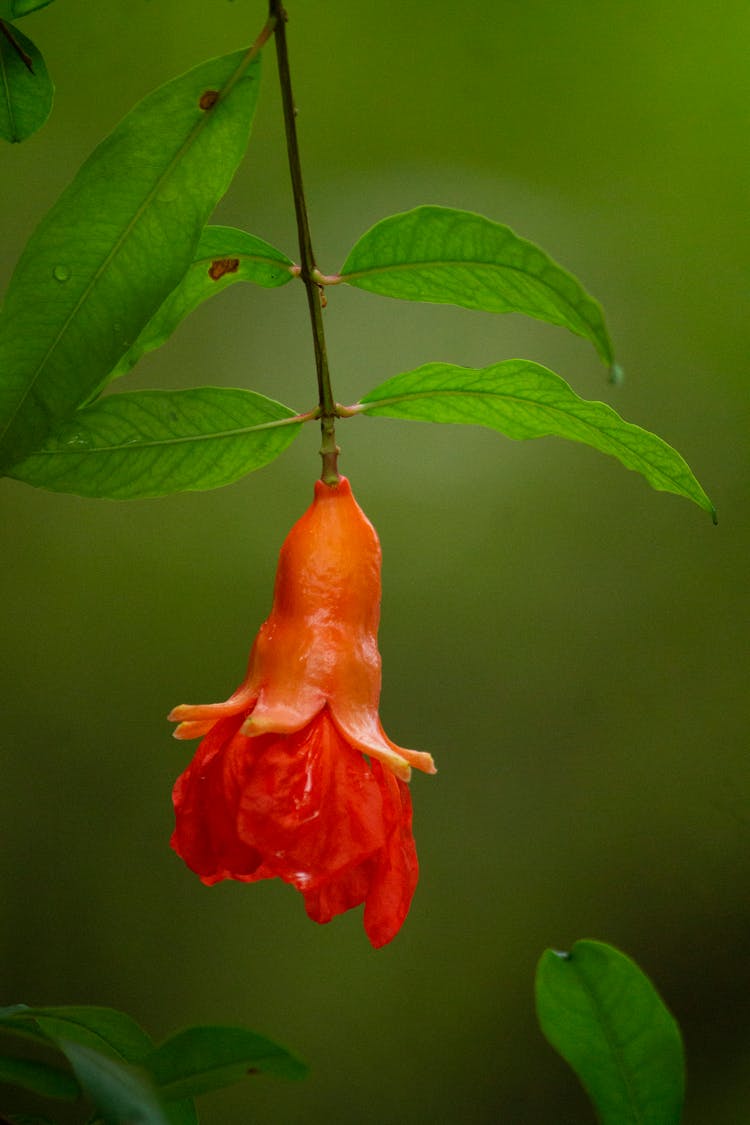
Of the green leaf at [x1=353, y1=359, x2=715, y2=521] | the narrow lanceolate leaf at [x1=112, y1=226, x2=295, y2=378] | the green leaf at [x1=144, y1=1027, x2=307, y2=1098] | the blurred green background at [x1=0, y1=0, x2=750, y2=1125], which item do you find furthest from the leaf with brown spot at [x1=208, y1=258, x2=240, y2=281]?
the blurred green background at [x1=0, y1=0, x2=750, y2=1125]

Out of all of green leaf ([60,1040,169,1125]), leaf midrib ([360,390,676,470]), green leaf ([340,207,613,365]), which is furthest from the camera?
leaf midrib ([360,390,676,470])

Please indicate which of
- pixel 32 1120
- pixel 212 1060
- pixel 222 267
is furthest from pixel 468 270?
pixel 32 1120

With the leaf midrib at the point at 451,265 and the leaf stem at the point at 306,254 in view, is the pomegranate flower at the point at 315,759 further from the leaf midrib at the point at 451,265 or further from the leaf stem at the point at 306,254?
A: the leaf midrib at the point at 451,265

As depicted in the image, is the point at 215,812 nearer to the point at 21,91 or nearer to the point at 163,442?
the point at 163,442

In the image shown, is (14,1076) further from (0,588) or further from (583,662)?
Result: (583,662)

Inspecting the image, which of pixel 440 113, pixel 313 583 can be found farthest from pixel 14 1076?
pixel 440 113

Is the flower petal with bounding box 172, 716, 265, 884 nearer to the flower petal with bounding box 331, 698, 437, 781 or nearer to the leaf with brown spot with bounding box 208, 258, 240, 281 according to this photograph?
the flower petal with bounding box 331, 698, 437, 781
